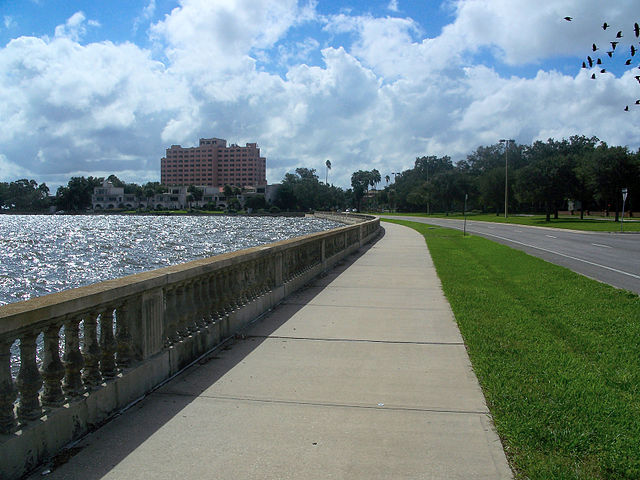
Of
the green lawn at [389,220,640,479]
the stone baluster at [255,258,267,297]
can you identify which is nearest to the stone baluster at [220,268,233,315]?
the stone baluster at [255,258,267,297]

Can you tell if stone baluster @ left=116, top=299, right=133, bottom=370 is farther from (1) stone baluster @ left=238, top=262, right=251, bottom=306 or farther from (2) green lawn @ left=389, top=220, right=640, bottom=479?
(2) green lawn @ left=389, top=220, right=640, bottom=479

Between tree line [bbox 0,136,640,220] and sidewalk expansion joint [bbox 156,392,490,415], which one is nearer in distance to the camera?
sidewalk expansion joint [bbox 156,392,490,415]

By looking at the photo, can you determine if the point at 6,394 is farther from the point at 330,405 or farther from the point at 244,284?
the point at 244,284

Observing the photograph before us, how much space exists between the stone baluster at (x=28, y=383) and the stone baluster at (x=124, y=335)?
1.08 metres

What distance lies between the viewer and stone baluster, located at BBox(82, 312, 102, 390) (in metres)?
4.46

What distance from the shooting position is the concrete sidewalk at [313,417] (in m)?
3.85

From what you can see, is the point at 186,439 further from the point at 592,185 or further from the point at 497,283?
the point at 592,185

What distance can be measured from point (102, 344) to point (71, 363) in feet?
1.50

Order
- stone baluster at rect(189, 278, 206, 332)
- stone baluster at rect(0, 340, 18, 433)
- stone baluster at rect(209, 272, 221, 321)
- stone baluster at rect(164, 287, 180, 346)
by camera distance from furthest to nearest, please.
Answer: stone baluster at rect(209, 272, 221, 321) → stone baluster at rect(189, 278, 206, 332) → stone baluster at rect(164, 287, 180, 346) → stone baluster at rect(0, 340, 18, 433)

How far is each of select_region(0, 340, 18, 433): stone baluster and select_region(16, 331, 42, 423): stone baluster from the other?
139 mm

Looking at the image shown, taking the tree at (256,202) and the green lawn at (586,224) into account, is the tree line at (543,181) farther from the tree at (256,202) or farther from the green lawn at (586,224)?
the tree at (256,202)

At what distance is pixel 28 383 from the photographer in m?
3.76

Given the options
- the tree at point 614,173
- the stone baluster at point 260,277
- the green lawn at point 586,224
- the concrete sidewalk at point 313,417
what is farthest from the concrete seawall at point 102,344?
the tree at point 614,173

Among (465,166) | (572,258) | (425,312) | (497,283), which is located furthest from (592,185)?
(465,166)
